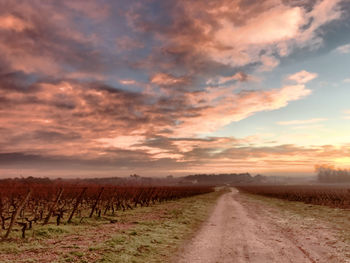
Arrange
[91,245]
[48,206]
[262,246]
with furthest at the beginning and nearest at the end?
1. [48,206]
2. [262,246]
3. [91,245]

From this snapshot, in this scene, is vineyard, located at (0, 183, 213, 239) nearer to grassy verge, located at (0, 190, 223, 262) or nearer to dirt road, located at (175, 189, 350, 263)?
grassy verge, located at (0, 190, 223, 262)

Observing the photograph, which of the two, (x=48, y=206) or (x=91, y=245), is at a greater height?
(x=48, y=206)

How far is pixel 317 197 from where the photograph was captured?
46.9m

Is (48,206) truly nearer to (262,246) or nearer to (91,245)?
(91,245)

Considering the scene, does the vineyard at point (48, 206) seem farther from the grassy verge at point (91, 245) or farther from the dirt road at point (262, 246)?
the dirt road at point (262, 246)

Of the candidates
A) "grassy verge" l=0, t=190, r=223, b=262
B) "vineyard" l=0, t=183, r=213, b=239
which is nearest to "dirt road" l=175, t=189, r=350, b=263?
"grassy verge" l=0, t=190, r=223, b=262

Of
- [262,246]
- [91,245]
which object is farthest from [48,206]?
[262,246]

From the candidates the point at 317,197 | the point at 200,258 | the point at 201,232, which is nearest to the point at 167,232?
the point at 201,232

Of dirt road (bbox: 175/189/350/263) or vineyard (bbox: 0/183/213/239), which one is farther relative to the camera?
vineyard (bbox: 0/183/213/239)

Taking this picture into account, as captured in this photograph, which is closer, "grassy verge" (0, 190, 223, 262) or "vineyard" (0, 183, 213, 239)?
"grassy verge" (0, 190, 223, 262)

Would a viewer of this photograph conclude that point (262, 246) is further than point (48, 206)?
No

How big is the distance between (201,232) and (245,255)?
584 centimetres

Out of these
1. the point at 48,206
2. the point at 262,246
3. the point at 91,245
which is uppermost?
the point at 48,206

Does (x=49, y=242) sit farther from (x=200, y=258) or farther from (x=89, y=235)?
(x=200, y=258)
